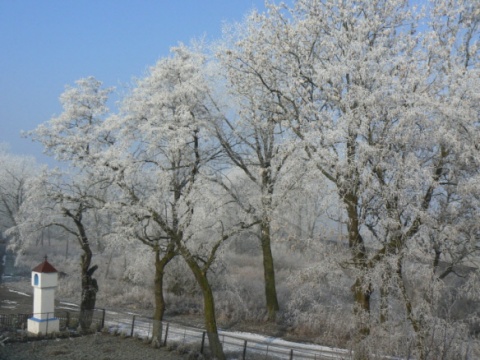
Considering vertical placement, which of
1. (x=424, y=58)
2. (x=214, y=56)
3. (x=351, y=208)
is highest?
(x=214, y=56)

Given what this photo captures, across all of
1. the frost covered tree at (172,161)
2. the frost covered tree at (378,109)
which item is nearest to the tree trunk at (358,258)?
the frost covered tree at (378,109)

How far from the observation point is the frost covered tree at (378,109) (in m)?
12.9

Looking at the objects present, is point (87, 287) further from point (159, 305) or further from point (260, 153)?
point (260, 153)

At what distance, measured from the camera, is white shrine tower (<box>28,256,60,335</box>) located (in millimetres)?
17844

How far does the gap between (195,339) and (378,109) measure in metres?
10.5

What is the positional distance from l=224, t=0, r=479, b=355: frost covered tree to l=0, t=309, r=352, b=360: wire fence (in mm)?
4269

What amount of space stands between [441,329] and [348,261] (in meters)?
3.02

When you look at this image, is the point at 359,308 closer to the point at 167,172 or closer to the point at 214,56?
the point at 167,172

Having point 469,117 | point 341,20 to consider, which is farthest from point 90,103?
point 469,117

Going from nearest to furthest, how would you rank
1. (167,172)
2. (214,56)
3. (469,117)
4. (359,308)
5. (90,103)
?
1. (469,117)
2. (359,308)
3. (167,172)
4. (214,56)
5. (90,103)

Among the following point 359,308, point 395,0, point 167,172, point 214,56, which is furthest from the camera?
point 214,56

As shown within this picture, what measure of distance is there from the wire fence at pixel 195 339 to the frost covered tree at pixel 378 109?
4.27 m

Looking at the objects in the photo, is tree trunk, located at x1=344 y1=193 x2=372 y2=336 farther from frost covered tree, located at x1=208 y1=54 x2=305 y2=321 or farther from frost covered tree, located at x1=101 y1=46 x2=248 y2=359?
frost covered tree, located at x1=101 y1=46 x2=248 y2=359

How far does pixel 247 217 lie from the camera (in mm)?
16906
